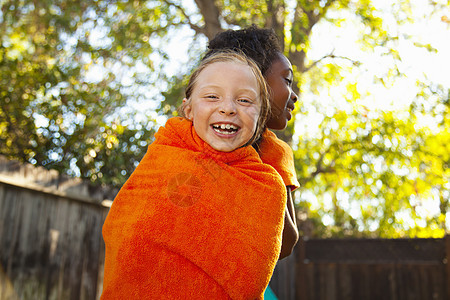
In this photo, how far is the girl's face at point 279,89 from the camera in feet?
5.59

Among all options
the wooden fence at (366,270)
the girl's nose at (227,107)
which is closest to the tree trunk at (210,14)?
the wooden fence at (366,270)

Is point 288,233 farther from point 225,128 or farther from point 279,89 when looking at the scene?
point 279,89

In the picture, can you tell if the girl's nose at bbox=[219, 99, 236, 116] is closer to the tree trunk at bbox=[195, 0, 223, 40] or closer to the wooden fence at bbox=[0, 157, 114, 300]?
the wooden fence at bbox=[0, 157, 114, 300]

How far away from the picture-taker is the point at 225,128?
1.44 metres

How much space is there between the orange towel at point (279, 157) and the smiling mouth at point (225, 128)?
0.64ft

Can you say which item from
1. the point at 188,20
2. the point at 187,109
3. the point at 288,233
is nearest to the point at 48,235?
the point at 187,109

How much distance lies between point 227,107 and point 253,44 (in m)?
0.42

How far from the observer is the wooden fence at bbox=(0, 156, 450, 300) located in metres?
3.65

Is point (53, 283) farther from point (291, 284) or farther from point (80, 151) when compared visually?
point (291, 284)

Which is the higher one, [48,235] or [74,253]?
[48,235]

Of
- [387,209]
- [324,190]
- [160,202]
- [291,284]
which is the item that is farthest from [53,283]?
[324,190]

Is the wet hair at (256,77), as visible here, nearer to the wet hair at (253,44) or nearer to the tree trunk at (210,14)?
the wet hair at (253,44)

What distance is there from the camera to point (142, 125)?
6059mm

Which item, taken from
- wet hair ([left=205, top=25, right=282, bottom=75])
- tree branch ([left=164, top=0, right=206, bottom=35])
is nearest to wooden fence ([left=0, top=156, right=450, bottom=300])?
wet hair ([left=205, top=25, right=282, bottom=75])
